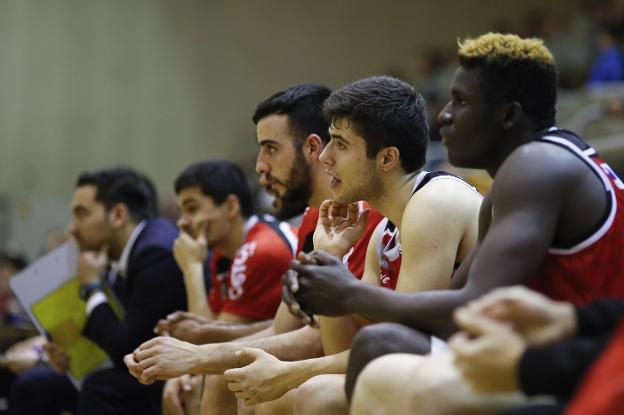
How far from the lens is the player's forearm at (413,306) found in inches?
97.7

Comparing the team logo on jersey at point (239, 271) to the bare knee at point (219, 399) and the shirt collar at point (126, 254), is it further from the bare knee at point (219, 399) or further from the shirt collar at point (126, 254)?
the shirt collar at point (126, 254)

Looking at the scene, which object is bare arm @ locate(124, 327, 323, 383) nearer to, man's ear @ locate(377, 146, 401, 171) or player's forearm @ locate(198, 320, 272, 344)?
player's forearm @ locate(198, 320, 272, 344)

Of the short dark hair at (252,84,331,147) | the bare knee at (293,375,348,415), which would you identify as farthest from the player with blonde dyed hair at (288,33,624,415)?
the short dark hair at (252,84,331,147)

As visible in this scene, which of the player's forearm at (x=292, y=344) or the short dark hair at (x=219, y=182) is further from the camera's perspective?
the short dark hair at (x=219, y=182)

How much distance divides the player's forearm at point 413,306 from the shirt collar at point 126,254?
2944mm

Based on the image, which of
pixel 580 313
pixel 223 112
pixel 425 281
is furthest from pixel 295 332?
pixel 223 112

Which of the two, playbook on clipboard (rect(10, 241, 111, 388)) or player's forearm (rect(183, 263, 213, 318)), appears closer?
player's forearm (rect(183, 263, 213, 318))

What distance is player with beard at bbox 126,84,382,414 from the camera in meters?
3.75

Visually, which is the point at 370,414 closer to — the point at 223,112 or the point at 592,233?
the point at 592,233

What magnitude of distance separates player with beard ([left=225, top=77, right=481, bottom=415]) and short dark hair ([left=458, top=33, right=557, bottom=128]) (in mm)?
501

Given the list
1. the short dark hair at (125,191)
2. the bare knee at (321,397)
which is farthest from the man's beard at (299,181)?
the short dark hair at (125,191)

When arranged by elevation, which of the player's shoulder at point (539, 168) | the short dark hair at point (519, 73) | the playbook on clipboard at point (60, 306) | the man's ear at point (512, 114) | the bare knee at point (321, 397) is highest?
the short dark hair at point (519, 73)

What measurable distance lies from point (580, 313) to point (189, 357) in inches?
69.5

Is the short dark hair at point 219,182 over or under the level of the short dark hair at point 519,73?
under
